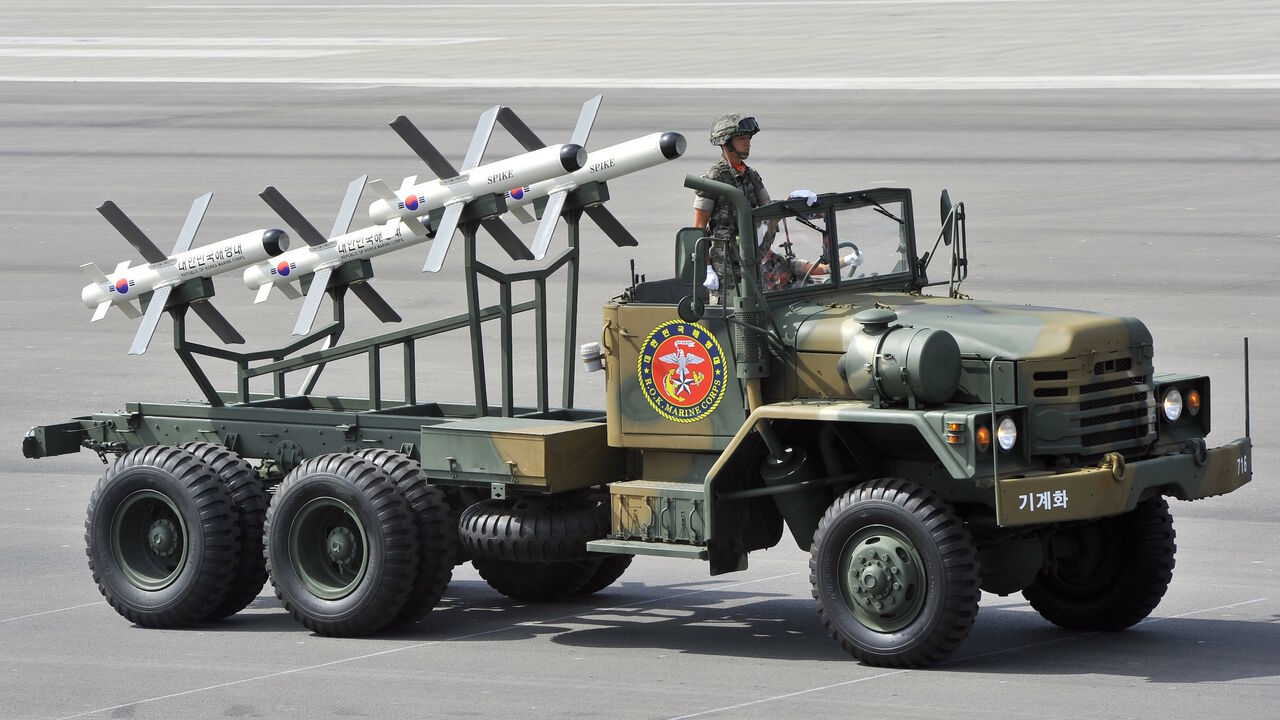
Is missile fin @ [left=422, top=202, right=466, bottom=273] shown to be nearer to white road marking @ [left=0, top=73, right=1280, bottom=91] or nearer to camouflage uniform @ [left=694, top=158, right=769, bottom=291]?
camouflage uniform @ [left=694, top=158, right=769, bottom=291]

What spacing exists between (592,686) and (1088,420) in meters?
2.68

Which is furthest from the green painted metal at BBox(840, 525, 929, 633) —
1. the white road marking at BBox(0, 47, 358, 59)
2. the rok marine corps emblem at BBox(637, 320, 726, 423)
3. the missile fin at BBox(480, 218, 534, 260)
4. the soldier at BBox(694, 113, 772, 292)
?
the white road marking at BBox(0, 47, 358, 59)

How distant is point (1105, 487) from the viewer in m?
10.5

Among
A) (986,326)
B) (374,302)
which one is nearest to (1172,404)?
(986,326)

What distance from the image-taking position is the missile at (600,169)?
11906 mm

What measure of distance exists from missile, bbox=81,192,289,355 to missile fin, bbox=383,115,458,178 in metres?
0.93

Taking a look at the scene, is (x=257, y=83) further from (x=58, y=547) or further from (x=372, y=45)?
(x=58, y=547)

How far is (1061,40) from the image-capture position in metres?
48.8

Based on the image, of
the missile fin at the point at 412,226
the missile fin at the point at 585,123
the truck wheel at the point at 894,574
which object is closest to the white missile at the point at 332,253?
the missile fin at the point at 412,226

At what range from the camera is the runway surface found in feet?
35.7

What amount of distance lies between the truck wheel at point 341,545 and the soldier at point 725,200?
2104mm

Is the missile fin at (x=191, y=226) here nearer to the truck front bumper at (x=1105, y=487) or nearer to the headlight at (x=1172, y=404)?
the truck front bumper at (x=1105, y=487)

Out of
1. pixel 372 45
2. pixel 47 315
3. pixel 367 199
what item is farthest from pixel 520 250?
pixel 372 45

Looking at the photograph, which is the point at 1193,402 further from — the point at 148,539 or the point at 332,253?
the point at 148,539
